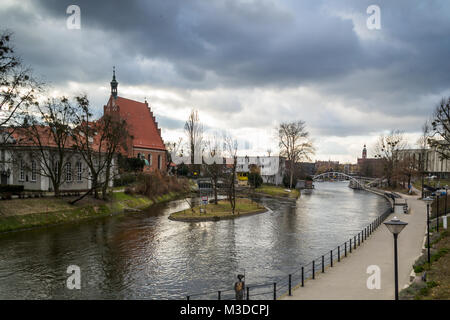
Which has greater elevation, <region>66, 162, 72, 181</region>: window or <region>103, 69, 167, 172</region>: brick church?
<region>103, 69, 167, 172</region>: brick church

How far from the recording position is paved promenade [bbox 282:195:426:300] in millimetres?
12891

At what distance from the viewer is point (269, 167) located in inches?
3812

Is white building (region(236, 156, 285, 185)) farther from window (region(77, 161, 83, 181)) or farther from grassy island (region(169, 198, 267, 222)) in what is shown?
window (region(77, 161, 83, 181))

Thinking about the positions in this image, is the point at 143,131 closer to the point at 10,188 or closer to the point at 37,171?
the point at 37,171

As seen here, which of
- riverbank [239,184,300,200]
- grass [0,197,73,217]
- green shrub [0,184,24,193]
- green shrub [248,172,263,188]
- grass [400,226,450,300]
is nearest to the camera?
grass [400,226,450,300]

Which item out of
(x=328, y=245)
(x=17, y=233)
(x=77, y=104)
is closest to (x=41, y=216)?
(x=17, y=233)

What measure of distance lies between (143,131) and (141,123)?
187 centimetres

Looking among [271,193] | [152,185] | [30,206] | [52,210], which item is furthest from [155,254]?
[271,193]

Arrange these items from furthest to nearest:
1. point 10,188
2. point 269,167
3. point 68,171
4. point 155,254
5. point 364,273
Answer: point 269,167
point 68,171
point 10,188
point 155,254
point 364,273

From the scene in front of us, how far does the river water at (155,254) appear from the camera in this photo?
617 inches

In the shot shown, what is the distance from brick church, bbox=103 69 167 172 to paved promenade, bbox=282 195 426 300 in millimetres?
50975

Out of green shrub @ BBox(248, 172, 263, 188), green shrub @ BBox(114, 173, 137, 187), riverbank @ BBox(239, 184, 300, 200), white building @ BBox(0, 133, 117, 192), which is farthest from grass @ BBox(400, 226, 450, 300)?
green shrub @ BBox(248, 172, 263, 188)
